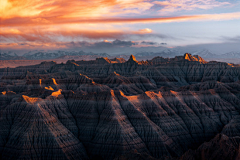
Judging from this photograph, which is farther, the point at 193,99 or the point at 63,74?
the point at 63,74

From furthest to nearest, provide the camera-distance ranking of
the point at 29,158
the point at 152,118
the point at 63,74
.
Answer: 1. the point at 63,74
2. the point at 152,118
3. the point at 29,158

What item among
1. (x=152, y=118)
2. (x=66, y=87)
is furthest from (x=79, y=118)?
(x=66, y=87)

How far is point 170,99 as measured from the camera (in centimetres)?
8894

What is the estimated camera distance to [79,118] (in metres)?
81.3

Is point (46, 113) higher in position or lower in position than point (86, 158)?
higher

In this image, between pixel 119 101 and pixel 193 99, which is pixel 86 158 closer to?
pixel 119 101

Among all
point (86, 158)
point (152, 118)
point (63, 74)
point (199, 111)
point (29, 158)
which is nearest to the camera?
point (29, 158)

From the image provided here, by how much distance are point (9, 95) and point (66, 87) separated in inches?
1605

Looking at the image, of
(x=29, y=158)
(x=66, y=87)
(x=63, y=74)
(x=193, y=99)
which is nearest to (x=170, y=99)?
(x=193, y=99)

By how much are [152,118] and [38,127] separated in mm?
27609

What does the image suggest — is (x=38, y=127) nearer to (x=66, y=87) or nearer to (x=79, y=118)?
(x=79, y=118)

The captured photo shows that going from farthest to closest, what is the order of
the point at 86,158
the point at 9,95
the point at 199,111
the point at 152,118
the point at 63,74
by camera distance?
the point at 63,74 < the point at 9,95 < the point at 199,111 < the point at 152,118 < the point at 86,158

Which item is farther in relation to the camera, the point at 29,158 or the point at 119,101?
the point at 119,101

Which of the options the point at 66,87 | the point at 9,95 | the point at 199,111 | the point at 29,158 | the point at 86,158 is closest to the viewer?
the point at 29,158
